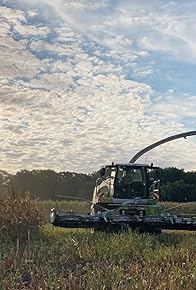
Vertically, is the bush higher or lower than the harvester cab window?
lower

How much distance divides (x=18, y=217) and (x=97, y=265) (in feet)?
18.5

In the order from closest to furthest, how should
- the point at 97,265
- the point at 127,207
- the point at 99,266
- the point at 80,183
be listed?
the point at 99,266 → the point at 97,265 → the point at 127,207 → the point at 80,183

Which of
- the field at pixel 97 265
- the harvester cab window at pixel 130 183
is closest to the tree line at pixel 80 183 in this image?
the harvester cab window at pixel 130 183

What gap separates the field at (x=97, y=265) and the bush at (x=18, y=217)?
0.26 meters

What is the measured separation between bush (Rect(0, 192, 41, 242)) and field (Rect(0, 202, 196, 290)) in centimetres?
26

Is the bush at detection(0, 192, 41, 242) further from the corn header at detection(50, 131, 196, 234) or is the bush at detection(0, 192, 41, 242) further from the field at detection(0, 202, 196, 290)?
the corn header at detection(50, 131, 196, 234)

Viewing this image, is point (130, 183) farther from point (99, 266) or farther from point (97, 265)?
point (99, 266)

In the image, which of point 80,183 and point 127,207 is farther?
point 80,183

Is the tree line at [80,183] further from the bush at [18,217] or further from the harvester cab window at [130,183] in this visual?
the bush at [18,217]

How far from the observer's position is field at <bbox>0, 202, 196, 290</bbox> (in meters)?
5.96

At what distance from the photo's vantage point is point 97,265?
758 cm

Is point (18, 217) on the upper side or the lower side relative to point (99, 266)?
upper

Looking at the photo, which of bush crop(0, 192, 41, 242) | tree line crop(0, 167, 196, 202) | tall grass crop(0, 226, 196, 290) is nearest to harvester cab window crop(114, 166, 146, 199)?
bush crop(0, 192, 41, 242)

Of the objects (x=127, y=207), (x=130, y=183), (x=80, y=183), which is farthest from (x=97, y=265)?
(x=80, y=183)
